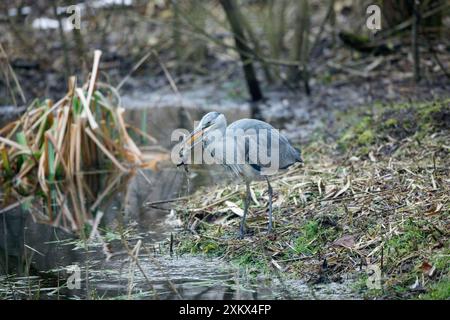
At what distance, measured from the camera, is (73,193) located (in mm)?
9242

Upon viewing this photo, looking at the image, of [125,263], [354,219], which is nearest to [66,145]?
[125,263]

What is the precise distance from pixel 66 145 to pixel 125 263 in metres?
3.36

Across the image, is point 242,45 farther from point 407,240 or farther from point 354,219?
point 407,240

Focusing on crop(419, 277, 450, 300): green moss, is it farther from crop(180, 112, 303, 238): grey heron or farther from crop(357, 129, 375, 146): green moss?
crop(357, 129, 375, 146): green moss

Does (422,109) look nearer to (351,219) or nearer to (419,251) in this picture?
(351,219)

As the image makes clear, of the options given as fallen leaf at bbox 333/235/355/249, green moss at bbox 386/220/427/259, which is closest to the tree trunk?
fallen leaf at bbox 333/235/355/249

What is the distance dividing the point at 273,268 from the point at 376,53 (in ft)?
25.4

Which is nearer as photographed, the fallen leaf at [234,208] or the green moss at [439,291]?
the green moss at [439,291]

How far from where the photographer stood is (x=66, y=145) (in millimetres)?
9492

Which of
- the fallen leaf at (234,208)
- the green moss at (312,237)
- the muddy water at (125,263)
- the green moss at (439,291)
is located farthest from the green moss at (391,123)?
the green moss at (439,291)

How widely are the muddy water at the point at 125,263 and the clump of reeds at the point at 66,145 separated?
0.39 m

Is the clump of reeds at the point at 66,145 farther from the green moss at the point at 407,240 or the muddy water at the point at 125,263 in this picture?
the green moss at the point at 407,240

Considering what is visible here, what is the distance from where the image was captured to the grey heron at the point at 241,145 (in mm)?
6637

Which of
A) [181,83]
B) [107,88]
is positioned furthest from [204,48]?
[107,88]
